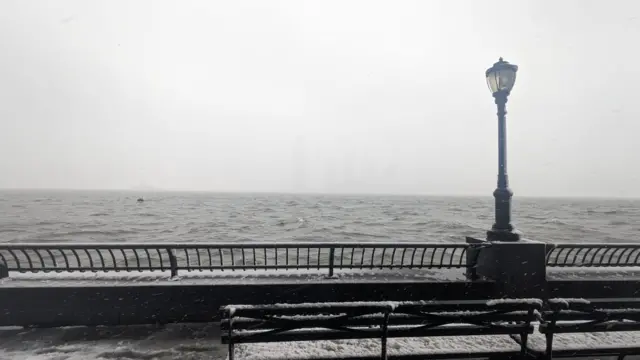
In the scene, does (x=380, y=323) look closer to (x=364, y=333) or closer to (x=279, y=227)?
(x=364, y=333)

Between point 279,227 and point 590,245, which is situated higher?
point 590,245

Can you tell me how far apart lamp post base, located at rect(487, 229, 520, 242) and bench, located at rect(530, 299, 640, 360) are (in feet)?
7.47

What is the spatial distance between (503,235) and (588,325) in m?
2.64

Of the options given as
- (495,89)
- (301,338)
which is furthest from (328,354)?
(495,89)

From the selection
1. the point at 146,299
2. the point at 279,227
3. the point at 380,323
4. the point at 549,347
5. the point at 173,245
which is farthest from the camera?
the point at 279,227

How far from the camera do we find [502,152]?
7.21 m

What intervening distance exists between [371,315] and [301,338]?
0.81 m

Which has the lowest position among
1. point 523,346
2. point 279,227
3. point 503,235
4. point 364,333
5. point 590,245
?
point 279,227

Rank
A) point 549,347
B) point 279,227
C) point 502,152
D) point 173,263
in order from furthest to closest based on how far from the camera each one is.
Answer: point 279,227
point 502,152
point 173,263
point 549,347

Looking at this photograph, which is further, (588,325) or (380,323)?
(588,325)

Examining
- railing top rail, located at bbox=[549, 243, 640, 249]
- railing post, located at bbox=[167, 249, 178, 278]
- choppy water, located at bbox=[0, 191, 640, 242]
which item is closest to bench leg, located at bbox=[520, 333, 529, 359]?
railing top rail, located at bbox=[549, 243, 640, 249]

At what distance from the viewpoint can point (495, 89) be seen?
7.23 meters

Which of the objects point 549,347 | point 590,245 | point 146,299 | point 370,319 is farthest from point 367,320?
point 590,245

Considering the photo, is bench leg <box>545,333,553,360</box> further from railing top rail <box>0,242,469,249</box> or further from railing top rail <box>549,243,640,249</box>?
railing top rail <box>549,243,640,249</box>
